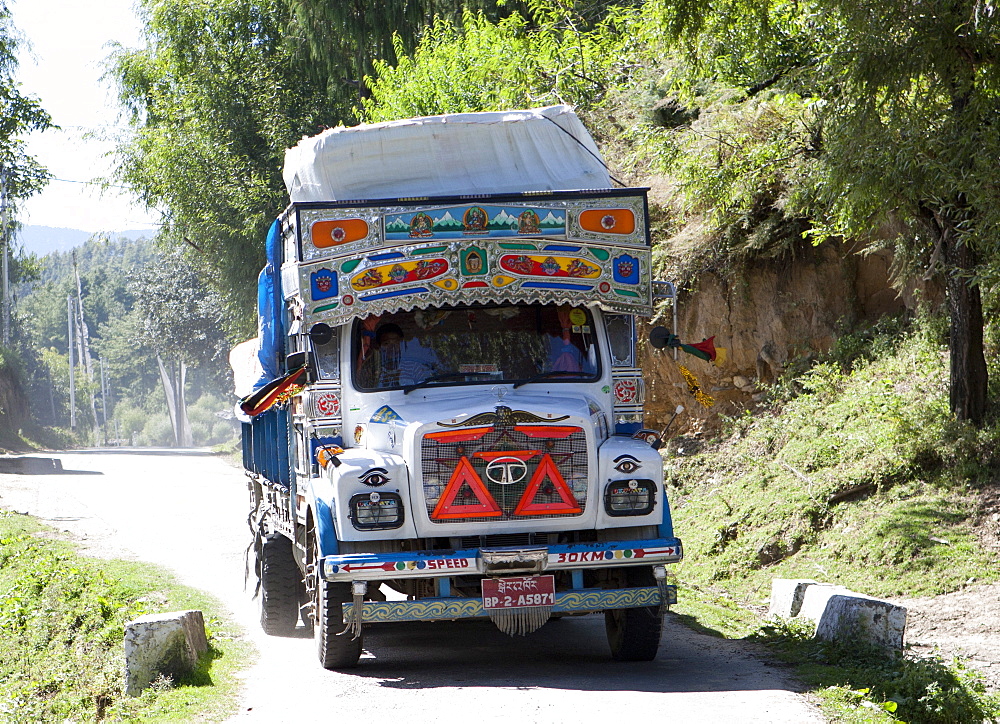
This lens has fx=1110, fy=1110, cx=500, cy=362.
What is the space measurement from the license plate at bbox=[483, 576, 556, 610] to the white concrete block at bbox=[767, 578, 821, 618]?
2960 millimetres

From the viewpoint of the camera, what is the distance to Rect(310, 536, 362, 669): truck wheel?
7.84 m

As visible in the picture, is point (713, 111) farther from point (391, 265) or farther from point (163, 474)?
point (163, 474)

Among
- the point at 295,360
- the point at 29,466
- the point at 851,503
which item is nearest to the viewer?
the point at 295,360

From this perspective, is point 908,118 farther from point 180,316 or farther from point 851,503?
point 180,316

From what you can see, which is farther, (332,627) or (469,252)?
(469,252)

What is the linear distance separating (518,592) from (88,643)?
5.23 m

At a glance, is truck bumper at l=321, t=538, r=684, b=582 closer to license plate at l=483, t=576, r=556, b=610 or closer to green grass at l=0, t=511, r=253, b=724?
license plate at l=483, t=576, r=556, b=610

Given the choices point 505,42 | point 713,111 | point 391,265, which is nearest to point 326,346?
point 391,265

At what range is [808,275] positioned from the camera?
16203mm

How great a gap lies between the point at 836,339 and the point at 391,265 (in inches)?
360

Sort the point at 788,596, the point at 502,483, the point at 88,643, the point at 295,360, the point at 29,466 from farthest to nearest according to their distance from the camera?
1. the point at 29,466
2. the point at 88,643
3. the point at 788,596
4. the point at 295,360
5. the point at 502,483

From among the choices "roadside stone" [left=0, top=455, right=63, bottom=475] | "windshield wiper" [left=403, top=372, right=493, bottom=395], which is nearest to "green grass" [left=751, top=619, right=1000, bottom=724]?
"windshield wiper" [left=403, top=372, right=493, bottom=395]

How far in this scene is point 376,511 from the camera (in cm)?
771

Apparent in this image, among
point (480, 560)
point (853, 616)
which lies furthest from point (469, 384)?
point (853, 616)
